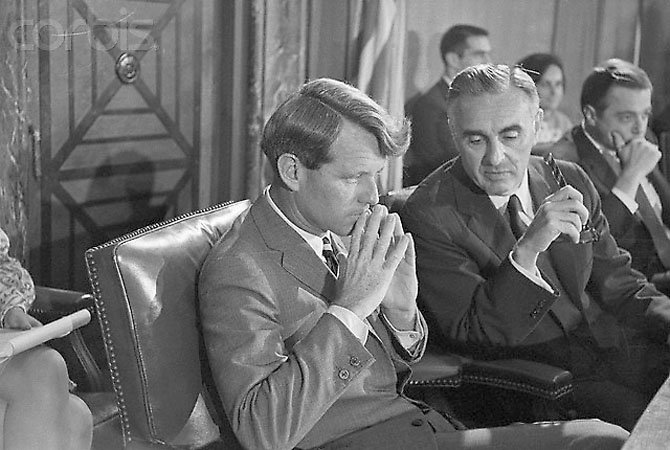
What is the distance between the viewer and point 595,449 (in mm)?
1719

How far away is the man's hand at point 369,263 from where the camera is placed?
1562 mm

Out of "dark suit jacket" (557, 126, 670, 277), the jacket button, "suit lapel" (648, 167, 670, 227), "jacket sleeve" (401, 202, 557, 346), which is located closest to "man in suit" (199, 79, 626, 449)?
the jacket button

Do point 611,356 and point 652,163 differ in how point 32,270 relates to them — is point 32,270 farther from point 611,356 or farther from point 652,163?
point 652,163

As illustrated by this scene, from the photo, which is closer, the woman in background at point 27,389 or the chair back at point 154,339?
the chair back at point 154,339

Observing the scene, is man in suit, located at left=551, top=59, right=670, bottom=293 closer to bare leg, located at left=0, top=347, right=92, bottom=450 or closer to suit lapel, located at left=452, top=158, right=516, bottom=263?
suit lapel, located at left=452, top=158, right=516, bottom=263

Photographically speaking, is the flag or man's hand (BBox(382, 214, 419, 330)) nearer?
man's hand (BBox(382, 214, 419, 330))

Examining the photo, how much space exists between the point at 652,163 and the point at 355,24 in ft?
3.55

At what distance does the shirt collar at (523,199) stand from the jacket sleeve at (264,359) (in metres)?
0.72

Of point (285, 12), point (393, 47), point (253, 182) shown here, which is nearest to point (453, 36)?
point (393, 47)

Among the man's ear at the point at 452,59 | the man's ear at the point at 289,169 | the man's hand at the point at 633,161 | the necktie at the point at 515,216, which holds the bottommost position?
the man's hand at the point at 633,161

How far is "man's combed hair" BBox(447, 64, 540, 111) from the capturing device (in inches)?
79.3

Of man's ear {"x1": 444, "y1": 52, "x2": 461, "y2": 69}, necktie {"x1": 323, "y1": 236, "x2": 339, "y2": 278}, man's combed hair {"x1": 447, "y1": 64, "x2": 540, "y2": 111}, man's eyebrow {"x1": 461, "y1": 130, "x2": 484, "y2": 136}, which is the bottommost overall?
necktie {"x1": 323, "y1": 236, "x2": 339, "y2": 278}

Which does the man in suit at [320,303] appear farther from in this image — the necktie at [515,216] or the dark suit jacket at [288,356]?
the necktie at [515,216]

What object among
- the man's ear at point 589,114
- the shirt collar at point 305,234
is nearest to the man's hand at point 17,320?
the shirt collar at point 305,234
